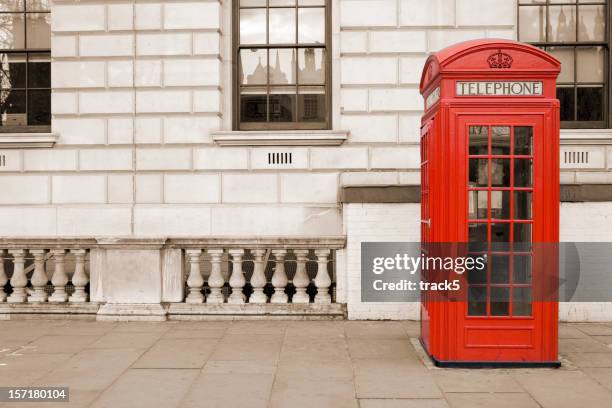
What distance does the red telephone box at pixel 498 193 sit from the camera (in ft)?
19.2

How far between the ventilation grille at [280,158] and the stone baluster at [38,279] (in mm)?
3876

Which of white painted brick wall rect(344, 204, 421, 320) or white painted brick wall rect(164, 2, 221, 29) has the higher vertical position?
white painted brick wall rect(164, 2, 221, 29)

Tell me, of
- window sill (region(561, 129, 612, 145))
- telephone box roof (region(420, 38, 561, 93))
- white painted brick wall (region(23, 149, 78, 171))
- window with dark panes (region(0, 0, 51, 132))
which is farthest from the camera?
window with dark panes (region(0, 0, 51, 132))

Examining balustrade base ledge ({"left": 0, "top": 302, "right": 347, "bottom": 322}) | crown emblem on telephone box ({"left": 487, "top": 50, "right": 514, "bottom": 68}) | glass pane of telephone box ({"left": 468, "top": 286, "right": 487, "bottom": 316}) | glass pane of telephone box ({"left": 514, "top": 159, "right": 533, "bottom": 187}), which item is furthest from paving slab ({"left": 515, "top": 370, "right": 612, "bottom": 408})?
balustrade base ledge ({"left": 0, "top": 302, "right": 347, "bottom": 322})

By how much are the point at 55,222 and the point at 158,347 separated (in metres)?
4.93

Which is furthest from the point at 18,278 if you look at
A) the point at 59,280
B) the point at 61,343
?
the point at 61,343

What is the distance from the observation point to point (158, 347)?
22.3ft

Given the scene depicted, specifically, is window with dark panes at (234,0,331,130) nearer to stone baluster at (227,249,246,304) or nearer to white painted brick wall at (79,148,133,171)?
white painted brick wall at (79,148,133,171)

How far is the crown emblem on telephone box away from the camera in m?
5.83

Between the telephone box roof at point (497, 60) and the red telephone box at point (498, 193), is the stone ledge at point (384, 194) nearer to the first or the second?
the red telephone box at point (498, 193)

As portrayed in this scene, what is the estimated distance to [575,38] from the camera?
10.8m

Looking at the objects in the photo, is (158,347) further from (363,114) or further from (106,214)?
(363,114)

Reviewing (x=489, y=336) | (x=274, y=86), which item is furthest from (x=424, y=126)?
(x=274, y=86)

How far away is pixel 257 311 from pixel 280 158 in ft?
10.8
